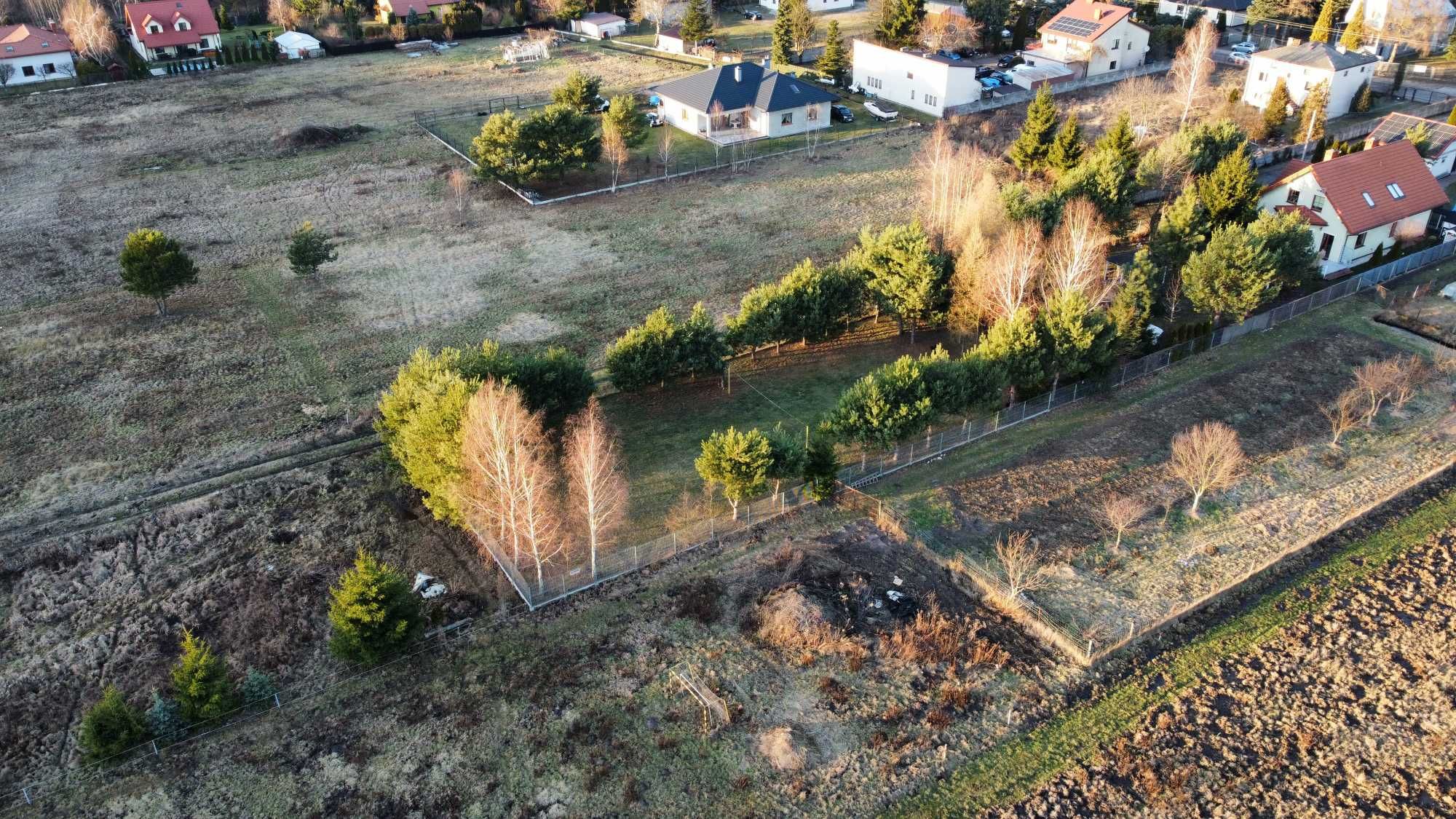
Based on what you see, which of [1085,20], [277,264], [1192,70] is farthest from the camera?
[1085,20]

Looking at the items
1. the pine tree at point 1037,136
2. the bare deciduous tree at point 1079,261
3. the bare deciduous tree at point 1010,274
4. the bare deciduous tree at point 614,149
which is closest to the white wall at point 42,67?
the bare deciduous tree at point 614,149

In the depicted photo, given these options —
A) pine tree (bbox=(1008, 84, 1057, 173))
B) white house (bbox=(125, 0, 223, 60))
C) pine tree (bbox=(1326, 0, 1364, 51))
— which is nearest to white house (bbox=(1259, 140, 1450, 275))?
pine tree (bbox=(1008, 84, 1057, 173))

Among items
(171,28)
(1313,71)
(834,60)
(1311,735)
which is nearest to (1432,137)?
(1313,71)

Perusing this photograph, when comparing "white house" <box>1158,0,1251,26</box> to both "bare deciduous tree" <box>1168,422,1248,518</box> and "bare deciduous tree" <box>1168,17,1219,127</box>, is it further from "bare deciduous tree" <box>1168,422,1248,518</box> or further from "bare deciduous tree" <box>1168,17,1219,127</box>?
"bare deciduous tree" <box>1168,422,1248,518</box>

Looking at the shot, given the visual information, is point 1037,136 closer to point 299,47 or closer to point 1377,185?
point 1377,185

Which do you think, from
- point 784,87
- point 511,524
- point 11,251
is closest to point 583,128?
point 784,87
